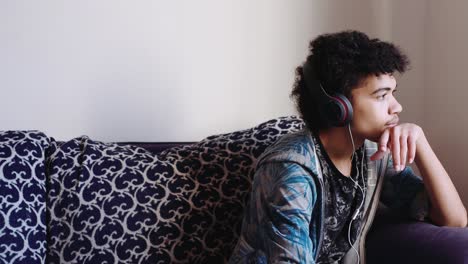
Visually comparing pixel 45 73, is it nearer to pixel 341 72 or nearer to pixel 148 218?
pixel 148 218

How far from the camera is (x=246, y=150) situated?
1.38 metres

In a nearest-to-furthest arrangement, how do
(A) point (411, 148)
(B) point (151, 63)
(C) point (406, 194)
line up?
(A) point (411, 148) < (C) point (406, 194) < (B) point (151, 63)

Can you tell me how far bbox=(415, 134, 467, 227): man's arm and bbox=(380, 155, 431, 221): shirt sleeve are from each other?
3cm

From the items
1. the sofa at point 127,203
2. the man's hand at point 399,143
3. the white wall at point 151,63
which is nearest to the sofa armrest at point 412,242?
the sofa at point 127,203

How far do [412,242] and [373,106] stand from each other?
33 cm

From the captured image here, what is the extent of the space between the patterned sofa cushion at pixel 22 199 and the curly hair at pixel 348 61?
29.5 inches

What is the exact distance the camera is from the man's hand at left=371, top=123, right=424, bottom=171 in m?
1.14

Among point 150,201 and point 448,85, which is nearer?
point 150,201

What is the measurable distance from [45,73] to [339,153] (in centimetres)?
99

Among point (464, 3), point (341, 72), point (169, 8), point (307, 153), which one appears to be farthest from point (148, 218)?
point (464, 3)

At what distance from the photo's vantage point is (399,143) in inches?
45.1

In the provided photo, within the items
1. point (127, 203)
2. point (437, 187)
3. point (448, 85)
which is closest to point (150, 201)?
point (127, 203)

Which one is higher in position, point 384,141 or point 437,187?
point 384,141

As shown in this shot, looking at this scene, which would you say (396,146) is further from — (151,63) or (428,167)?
(151,63)
